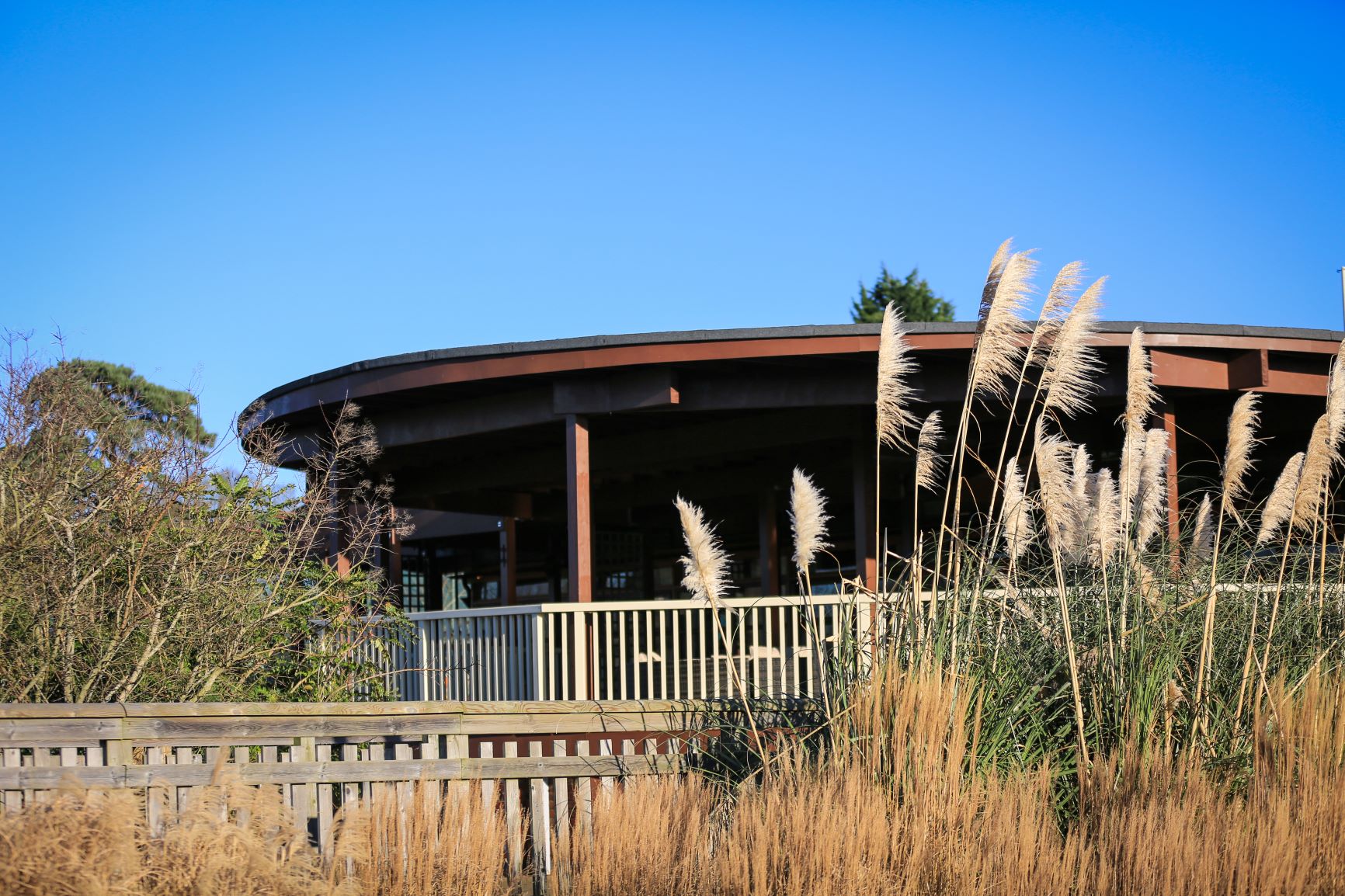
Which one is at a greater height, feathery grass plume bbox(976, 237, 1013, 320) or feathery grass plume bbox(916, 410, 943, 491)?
feathery grass plume bbox(976, 237, 1013, 320)

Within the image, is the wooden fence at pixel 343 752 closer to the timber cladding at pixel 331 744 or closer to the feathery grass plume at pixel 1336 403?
the timber cladding at pixel 331 744

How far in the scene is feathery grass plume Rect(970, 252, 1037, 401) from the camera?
16.6 feet

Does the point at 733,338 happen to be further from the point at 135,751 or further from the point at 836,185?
the point at 836,185

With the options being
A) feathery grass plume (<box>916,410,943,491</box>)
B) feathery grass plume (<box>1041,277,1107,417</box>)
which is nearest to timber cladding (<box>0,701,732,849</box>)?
feathery grass plume (<box>916,410,943,491</box>)

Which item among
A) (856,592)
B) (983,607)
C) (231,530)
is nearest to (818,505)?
(856,592)

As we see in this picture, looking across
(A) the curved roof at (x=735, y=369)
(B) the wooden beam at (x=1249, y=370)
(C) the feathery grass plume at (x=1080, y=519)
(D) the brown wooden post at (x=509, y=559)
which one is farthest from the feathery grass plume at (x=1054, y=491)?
(D) the brown wooden post at (x=509, y=559)

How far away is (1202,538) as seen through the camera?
5.70 meters

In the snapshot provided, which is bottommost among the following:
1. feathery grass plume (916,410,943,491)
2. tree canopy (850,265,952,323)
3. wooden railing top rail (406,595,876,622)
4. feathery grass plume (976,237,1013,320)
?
wooden railing top rail (406,595,876,622)

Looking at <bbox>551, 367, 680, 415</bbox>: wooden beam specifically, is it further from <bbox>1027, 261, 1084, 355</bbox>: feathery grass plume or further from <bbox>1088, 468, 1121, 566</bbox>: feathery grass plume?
<bbox>1088, 468, 1121, 566</bbox>: feathery grass plume

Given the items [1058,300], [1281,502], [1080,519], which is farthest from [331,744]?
[1281,502]

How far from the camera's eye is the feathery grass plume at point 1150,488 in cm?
546

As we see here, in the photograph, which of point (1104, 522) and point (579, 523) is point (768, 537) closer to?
point (579, 523)

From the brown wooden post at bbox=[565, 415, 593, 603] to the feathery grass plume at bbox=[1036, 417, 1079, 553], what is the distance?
504 centimetres

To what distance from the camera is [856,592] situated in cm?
470
